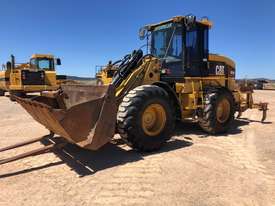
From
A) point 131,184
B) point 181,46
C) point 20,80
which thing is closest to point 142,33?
point 181,46

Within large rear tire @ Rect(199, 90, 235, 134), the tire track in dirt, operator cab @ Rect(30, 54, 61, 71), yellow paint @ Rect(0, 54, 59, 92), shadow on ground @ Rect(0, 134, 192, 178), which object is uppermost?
operator cab @ Rect(30, 54, 61, 71)

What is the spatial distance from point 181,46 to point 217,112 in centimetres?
197

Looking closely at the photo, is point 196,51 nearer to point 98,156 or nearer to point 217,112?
point 217,112

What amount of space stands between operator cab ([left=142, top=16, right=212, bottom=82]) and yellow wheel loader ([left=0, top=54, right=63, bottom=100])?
1118 centimetres

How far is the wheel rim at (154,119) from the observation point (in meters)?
6.00

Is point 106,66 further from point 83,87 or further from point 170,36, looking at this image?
point 83,87

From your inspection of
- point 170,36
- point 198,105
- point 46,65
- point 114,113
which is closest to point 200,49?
point 170,36

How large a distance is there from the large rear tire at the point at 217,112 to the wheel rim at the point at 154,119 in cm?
185

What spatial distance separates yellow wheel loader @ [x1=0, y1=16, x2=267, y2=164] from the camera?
5031mm

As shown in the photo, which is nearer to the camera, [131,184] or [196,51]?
[131,184]

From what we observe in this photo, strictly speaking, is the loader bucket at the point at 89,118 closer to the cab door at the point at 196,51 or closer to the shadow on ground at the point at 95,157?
the shadow on ground at the point at 95,157

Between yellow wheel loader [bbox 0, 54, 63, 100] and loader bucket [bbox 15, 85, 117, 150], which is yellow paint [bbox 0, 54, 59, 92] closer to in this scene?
yellow wheel loader [bbox 0, 54, 63, 100]

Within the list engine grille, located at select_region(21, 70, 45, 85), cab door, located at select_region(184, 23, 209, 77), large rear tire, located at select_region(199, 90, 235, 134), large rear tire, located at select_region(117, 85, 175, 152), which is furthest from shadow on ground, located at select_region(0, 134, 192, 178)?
engine grille, located at select_region(21, 70, 45, 85)

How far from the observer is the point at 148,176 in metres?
4.61
